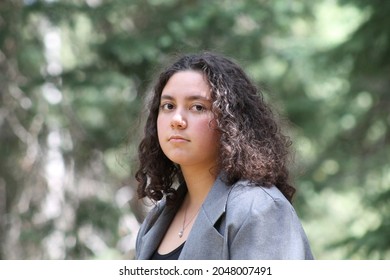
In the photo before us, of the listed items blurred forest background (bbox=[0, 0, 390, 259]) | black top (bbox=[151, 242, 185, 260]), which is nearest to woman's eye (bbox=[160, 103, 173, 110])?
black top (bbox=[151, 242, 185, 260])

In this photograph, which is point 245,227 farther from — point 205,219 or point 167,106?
point 167,106

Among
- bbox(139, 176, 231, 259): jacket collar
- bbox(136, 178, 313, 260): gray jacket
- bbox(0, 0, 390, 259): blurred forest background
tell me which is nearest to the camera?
bbox(136, 178, 313, 260): gray jacket

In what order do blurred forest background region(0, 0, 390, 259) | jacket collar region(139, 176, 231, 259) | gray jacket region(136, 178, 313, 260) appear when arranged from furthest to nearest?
blurred forest background region(0, 0, 390, 259), jacket collar region(139, 176, 231, 259), gray jacket region(136, 178, 313, 260)

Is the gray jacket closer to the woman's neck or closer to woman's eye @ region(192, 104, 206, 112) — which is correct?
the woman's neck

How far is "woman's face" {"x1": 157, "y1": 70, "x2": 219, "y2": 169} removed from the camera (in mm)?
2168

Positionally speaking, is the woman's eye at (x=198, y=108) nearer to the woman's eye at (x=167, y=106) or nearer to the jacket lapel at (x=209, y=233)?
the woman's eye at (x=167, y=106)

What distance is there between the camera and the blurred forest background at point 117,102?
6.84 metres

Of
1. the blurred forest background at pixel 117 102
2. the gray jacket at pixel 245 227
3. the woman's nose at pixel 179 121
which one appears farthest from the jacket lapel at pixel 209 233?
the blurred forest background at pixel 117 102

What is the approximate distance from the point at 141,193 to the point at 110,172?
17.7 feet

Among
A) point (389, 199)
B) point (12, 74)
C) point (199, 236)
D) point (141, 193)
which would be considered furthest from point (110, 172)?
point (199, 236)

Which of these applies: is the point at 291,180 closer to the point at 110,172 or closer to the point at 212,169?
the point at 212,169

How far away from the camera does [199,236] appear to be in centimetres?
207

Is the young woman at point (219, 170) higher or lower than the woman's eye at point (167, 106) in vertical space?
lower

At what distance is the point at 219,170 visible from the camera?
7.28 feet
